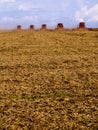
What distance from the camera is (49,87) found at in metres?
8.12

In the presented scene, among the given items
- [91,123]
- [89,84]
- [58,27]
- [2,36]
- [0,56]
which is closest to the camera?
[91,123]

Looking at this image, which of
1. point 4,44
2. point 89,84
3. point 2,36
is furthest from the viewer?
point 2,36

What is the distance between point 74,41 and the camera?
51.7 feet

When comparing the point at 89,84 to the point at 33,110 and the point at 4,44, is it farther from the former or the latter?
the point at 4,44

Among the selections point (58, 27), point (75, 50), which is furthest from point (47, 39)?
point (58, 27)

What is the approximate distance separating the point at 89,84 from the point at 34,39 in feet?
28.2

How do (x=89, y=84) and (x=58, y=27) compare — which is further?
(x=58, y=27)

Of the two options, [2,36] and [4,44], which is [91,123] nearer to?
[4,44]

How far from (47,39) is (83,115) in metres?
10.3

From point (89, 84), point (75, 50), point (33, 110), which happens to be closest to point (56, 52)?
point (75, 50)

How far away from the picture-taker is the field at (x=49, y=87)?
20.4ft

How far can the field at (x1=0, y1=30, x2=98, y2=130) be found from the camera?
6.22 metres

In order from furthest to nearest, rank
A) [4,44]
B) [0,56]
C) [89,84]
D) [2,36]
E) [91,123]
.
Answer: [2,36]
[4,44]
[0,56]
[89,84]
[91,123]

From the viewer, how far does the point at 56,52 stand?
13062 millimetres
